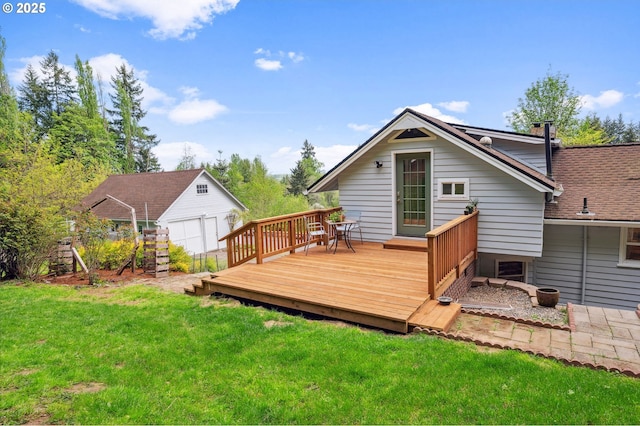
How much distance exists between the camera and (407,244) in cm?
A: 753

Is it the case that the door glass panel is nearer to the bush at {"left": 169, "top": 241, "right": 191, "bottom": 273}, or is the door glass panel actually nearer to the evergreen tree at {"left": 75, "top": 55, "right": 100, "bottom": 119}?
the bush at {"left": 169, "top": 241, "right": 191, "bottom": 273}

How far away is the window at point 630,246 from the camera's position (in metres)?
6.80

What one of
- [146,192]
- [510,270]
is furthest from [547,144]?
[146,192]

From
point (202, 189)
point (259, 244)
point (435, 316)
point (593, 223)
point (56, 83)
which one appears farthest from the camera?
point (56, 83)

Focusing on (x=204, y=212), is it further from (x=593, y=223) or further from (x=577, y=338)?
(x=577, y=338)

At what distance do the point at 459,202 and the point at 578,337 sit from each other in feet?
13.2

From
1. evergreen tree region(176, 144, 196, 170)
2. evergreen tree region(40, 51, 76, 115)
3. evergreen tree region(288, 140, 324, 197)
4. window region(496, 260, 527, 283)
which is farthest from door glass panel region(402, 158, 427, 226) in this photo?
evergreen tree region(176, 144, 196, 170)

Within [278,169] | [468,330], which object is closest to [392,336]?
[468,330]

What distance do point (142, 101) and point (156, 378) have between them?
127 feet

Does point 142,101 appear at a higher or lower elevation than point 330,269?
higher

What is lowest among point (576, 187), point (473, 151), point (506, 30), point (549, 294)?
point (549, 294)

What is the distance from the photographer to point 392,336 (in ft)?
12.7

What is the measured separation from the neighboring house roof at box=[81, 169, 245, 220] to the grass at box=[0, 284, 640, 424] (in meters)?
14.1

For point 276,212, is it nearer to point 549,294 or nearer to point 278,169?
point 278,169
